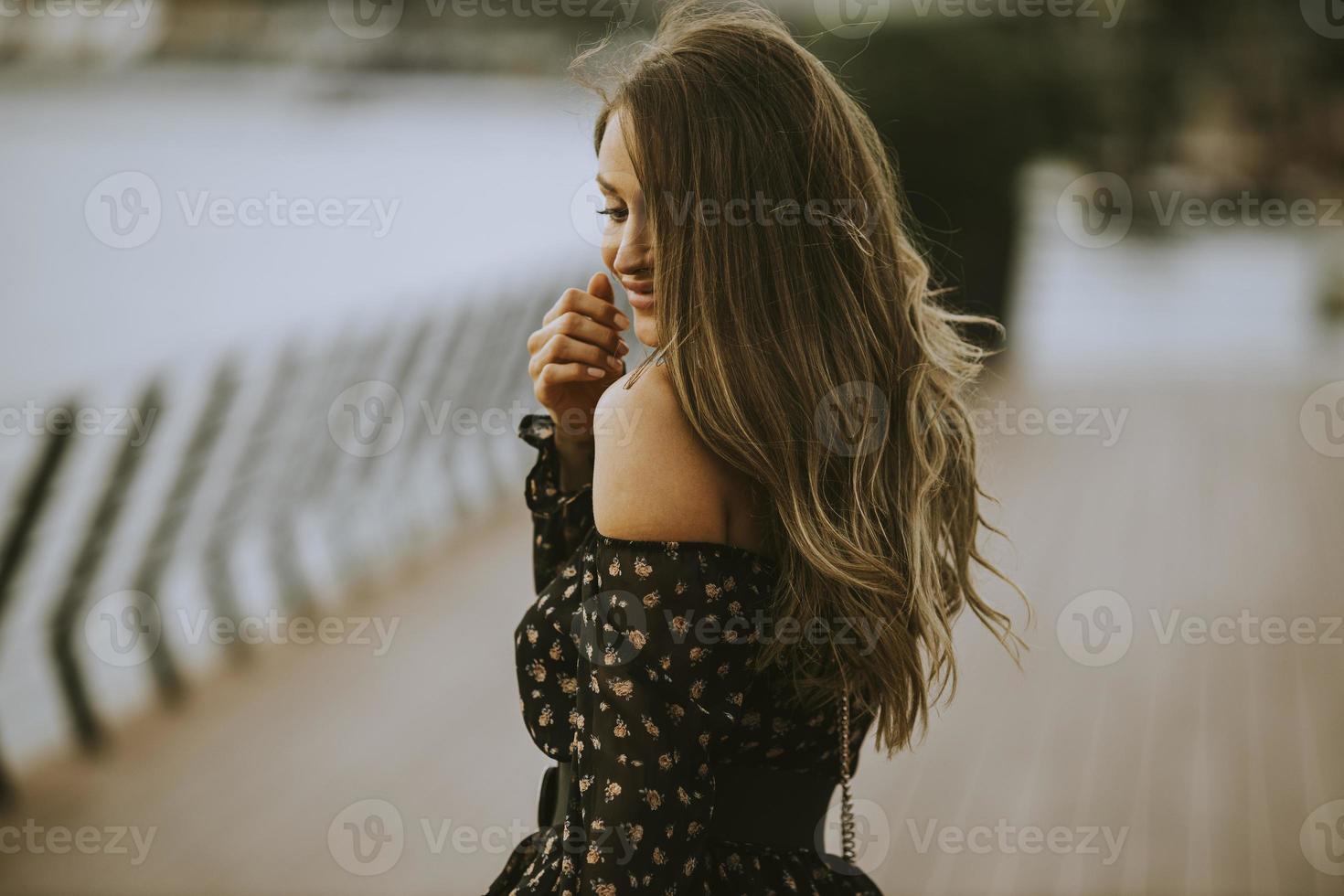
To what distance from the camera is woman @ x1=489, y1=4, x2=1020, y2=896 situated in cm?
104

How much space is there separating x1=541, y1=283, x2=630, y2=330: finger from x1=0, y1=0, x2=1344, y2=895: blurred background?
1.05ft

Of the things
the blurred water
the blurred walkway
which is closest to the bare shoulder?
the blurred water

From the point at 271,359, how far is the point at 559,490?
3.46 meters

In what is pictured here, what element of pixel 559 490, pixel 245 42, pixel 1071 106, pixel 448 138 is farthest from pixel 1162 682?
pixel 245 42

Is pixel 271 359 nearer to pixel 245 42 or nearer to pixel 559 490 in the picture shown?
pixel 559 490

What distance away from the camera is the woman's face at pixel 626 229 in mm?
1132

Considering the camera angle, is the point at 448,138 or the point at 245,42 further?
the point at 245,42

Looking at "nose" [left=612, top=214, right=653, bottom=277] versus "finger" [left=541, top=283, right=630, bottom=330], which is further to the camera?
"finger" [left=541, top=283, right=630, bottom=330]

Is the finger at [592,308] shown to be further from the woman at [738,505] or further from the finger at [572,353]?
the woman at [738,505]

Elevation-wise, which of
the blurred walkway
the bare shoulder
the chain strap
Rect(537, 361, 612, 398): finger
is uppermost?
Rect(537, 361, 612, 398): finger

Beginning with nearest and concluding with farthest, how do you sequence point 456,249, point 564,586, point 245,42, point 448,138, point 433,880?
point 564,586 → point 433,880 → point 456,249 → point 448,138 → point 245,42

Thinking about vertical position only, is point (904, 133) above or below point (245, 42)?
below

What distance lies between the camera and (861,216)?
1196mm

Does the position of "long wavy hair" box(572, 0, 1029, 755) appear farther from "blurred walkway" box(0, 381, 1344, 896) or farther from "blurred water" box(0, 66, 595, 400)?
"blurred walkway" box(0, 381, 1344, 896)
